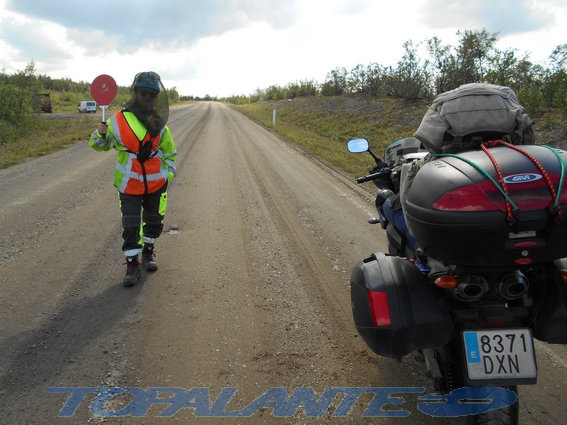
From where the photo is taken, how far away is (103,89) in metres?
4.42

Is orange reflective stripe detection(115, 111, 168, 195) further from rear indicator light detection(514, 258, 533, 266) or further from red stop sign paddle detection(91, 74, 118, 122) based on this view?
rear indicator light detection(514, 258, 533, 266)

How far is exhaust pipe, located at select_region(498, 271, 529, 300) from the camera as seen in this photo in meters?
1.82

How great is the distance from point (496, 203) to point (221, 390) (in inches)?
76.0

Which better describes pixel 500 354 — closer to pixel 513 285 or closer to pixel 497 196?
pixel 513 285

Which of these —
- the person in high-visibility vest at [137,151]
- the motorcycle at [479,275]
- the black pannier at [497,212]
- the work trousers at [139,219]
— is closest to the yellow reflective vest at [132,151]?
the person in high-visibility vest at [137,151]

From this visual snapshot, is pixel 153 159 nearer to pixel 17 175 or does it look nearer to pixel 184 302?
pixel 184 302

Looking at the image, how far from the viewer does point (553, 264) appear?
1.91 metres

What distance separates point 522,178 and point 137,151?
321 cm

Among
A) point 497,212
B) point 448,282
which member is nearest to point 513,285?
point 448,282

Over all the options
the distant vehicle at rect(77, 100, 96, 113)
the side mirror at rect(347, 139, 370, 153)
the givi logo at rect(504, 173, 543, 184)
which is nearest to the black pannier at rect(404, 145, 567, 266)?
the givi logo at rect(504, 173, 543, 184)

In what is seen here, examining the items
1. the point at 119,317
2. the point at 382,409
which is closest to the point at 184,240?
the point at 119,317

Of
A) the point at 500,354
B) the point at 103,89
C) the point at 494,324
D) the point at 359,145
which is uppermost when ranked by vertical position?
the point at 103,89

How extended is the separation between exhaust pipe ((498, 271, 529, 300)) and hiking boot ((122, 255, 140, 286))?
316 cm

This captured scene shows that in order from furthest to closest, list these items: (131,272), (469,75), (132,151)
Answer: (469,75), (131,272), (132,151)
